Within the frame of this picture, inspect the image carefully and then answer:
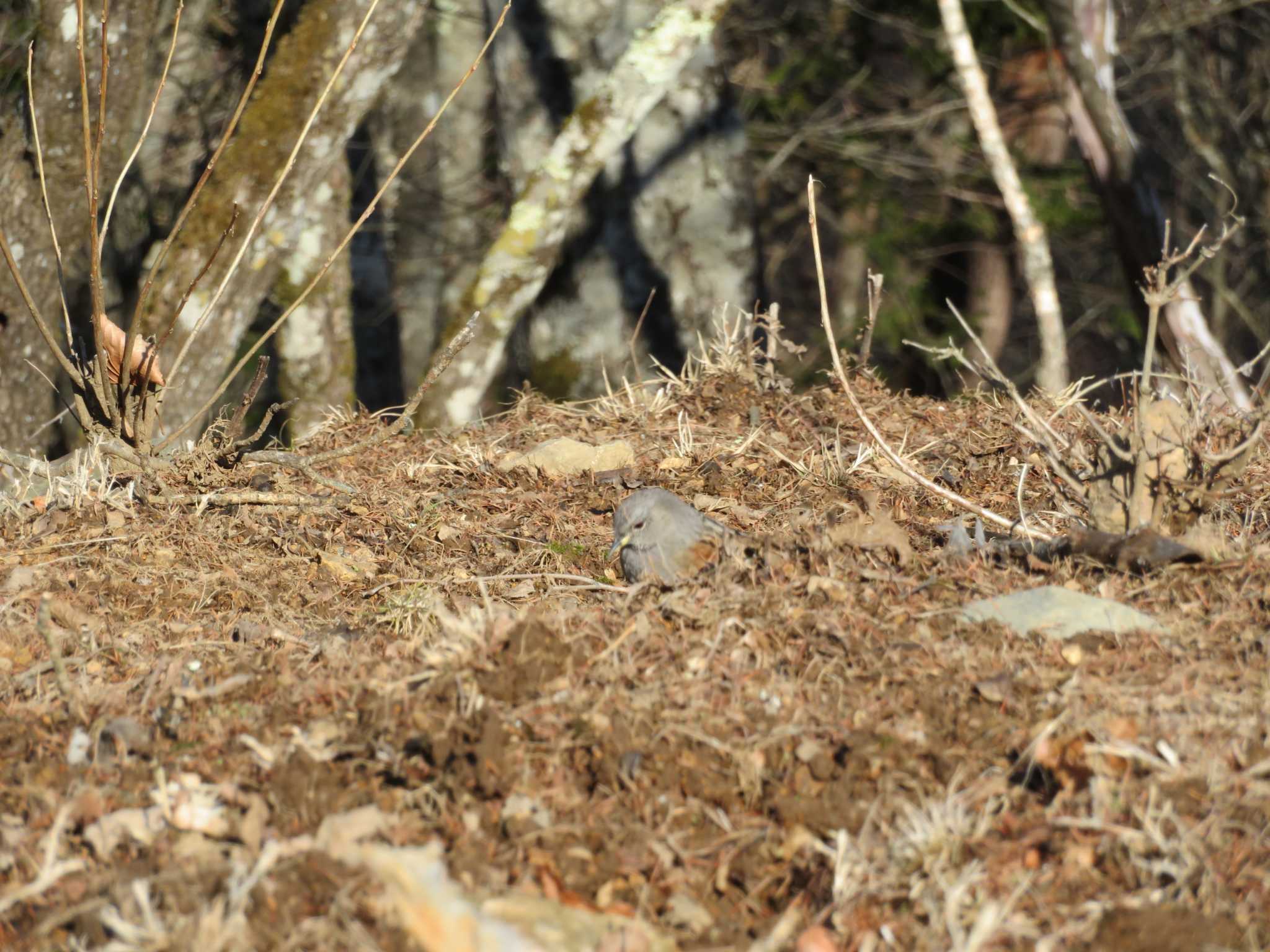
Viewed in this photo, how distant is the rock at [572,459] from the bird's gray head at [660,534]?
33.2 inches

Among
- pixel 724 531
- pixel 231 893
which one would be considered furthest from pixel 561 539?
pixel 231 893

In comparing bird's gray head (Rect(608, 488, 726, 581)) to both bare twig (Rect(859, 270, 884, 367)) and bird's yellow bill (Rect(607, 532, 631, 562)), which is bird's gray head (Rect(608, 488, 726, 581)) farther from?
bare twig (Rect(859, 270, 884, 367))

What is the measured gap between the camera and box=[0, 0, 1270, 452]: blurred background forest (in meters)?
4.60

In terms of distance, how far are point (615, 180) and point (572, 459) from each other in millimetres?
3199

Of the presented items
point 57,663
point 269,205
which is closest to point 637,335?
point 269,205

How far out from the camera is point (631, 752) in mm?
1899

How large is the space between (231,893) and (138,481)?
191 cm

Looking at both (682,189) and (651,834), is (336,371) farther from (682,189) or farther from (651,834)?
(651,834)

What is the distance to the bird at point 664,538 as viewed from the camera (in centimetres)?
251

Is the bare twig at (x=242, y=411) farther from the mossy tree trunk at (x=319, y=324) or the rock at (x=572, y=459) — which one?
the mossy tree trunk at (x=319, y=324)

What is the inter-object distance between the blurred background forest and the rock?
2.09 ft

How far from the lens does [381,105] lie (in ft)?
32.2

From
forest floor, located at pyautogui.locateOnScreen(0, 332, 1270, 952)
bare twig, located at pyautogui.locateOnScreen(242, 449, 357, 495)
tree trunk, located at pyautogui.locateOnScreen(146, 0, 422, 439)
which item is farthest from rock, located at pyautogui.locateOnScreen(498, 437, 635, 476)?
tree trunk, located at pyautogui.locateOnScreen(146, 0, 422, 439)

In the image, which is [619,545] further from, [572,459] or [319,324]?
[319,324]
